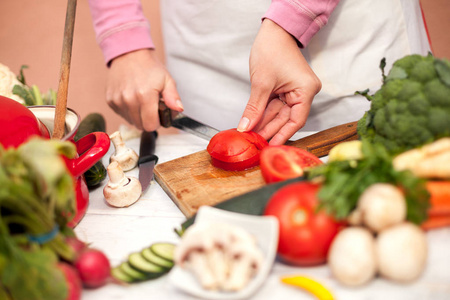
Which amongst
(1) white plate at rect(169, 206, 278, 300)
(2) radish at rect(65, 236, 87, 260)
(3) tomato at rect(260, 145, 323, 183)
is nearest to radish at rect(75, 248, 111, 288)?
(2) radish at rect(65, 236, 87, 260)

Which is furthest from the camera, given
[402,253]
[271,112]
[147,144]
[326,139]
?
[147,144]

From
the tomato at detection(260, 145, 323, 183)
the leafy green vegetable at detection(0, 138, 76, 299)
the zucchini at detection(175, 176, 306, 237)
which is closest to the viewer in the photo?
the leafy green vegetable at detection(0, 138, 76, 299)

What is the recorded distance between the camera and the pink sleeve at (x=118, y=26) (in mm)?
1519

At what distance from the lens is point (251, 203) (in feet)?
2.85

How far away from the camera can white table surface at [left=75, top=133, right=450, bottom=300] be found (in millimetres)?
653

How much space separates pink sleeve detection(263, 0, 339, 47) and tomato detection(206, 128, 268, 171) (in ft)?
A: 1.34

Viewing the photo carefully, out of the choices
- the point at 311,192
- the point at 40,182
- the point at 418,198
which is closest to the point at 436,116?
the point at 418,198

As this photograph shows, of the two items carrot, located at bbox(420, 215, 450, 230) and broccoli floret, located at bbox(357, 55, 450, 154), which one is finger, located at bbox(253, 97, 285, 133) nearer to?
broccoli floret, located at bbox(357, 55, 450, 154)

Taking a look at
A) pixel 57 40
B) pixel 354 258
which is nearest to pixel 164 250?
pixel 354 258

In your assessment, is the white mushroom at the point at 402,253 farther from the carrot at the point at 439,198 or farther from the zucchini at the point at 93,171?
the zucchini at the point at 93,171

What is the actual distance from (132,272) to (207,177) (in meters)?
0.47

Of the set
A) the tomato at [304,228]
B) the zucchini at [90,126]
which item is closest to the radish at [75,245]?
the tomato at [304,228]

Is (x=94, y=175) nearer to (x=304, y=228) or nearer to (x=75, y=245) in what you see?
(x=75, y=245)

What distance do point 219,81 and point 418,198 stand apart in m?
1.21
